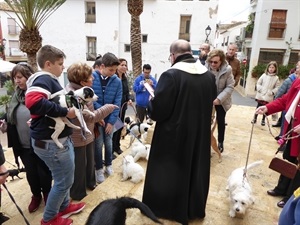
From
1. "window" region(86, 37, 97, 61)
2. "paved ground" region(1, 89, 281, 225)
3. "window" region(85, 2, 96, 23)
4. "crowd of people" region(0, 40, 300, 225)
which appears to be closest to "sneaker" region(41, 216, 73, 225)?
"crowd of people" region(0, 40, 300, 225)

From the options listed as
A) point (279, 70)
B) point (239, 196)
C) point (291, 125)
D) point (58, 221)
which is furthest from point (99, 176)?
point (279, 70)

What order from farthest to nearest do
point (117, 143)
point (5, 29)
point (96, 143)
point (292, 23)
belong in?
1. point (5, 29)
2. point (292, 23)
3. point (117, 143)
4. point (96, 143)

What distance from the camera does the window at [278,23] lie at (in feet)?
56.0

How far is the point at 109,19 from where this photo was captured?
19.7m

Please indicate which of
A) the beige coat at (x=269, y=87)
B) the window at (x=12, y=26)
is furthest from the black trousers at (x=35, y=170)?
the window at (x=12, y=26)

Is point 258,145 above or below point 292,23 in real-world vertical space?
below

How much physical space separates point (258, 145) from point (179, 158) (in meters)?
3.52

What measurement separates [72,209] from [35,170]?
62 centimetres

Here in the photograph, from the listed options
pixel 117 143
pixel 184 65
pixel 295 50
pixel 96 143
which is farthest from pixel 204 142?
pixel 295 50

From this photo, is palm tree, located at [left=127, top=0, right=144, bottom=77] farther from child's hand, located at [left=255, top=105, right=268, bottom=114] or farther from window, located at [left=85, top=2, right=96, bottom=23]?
window, located at [left=85, top=2, right=96, bottom=23]

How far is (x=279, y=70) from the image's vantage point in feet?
54.1

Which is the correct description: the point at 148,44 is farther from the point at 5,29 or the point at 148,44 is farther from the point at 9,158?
the point at 5,29

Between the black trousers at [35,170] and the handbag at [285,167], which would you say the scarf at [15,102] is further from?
the handbag at [285,167]

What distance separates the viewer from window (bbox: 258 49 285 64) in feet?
57.9
